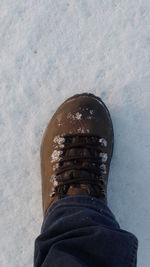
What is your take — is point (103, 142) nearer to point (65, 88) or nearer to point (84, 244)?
point (65, 88)

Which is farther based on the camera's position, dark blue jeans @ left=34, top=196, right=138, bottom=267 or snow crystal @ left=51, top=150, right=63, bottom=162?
snow crystal @ left=51, top=150, right=63, bottom=162

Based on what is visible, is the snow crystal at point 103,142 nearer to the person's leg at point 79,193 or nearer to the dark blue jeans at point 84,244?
the person's leg at point 79,193

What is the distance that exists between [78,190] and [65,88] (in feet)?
1.32

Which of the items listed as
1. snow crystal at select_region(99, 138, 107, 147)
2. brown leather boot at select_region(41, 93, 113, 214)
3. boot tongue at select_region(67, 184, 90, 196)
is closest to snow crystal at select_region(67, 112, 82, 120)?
brown leather boot at select_region(41, 93, 113, 214)

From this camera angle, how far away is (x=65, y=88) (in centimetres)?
146

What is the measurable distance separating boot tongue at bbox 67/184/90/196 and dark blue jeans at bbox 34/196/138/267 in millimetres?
138

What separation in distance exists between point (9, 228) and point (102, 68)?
0.68 metres

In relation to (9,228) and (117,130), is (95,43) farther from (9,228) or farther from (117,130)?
(9,228)

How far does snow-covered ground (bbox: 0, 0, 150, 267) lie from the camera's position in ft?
4.68

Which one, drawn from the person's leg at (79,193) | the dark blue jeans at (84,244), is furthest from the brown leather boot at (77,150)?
the dark blue jeans at (84,244)

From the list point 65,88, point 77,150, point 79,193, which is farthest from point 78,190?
point 65,88

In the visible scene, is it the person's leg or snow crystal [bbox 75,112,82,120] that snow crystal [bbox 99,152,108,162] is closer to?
the person's leg

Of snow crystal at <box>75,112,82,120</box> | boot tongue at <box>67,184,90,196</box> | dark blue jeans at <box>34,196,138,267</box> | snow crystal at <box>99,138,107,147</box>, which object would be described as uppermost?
snow crystal at <box>75,112,82,120</box>

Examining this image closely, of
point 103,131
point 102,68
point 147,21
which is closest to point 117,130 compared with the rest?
point 103,131
